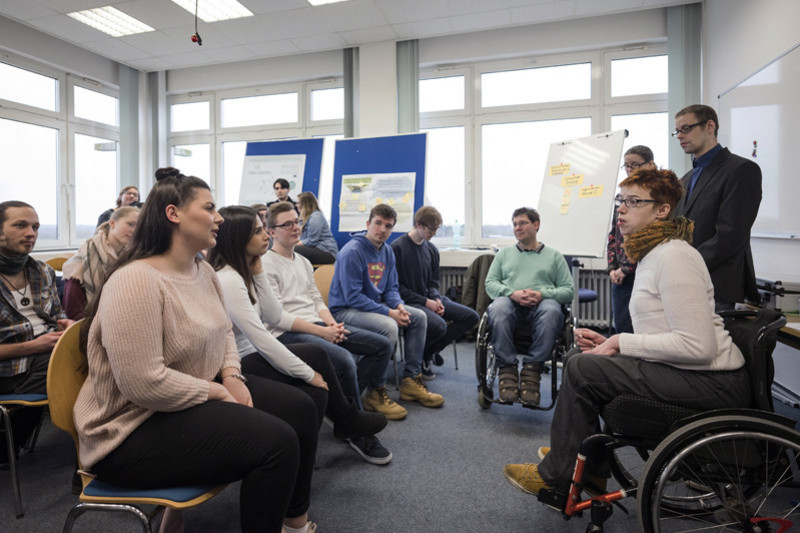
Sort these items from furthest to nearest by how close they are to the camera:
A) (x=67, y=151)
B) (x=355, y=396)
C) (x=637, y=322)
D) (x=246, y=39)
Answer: (x=67, y=151)
(x=246, y=39)
(x=355, y=396)
(x=637, y=322)

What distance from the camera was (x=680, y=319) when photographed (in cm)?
137

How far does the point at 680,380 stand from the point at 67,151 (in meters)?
6.61

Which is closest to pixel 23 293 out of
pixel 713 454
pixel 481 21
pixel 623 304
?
pixel 713 454

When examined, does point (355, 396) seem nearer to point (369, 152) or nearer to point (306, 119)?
point (369, 152)

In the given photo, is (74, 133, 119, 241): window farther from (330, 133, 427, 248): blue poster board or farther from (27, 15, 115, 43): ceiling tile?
(330, 133, 427, 248): blue poster board

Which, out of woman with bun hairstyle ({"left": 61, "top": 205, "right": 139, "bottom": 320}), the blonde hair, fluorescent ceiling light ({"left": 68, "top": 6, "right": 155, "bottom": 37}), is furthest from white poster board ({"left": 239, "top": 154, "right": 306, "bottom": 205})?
woman with bun hairstyle ({"left": 61, "top": 205, "right": 139, "bottom": 320})

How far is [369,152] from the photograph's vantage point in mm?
5055

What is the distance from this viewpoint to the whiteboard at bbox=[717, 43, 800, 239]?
2863mm

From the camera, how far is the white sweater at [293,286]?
2.32m

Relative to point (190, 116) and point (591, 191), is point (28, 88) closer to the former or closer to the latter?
point (190, 116)

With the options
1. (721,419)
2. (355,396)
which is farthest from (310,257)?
(721,419)

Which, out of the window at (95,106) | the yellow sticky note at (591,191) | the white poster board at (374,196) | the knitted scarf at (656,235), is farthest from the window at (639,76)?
the window at (95,106)

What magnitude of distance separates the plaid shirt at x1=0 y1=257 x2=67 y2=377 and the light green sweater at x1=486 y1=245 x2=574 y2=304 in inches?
90.9

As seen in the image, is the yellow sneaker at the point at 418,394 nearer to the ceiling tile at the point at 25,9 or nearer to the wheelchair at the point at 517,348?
the wheelchair at the point at 517,348
